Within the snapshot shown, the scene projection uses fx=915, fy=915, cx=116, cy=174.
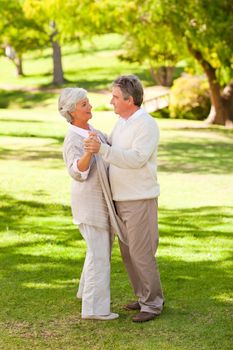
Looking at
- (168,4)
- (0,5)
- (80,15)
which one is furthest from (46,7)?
(0,5)

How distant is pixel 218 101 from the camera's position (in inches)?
1452

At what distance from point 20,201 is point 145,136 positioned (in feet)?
29.8

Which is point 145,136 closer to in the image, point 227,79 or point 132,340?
point 132,340

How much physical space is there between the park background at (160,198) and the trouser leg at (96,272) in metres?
0.15

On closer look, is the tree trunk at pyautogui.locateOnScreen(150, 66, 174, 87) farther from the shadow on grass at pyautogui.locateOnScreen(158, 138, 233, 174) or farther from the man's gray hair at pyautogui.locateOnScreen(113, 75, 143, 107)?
the man's gray hair at pyautogui.locateOnScreen(113, 75, 143, 107)

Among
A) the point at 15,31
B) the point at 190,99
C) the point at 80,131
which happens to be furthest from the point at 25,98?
the point at 80,131

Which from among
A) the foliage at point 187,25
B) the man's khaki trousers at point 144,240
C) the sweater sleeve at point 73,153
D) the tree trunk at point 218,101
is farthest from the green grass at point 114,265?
the tree trunk at point 218,101

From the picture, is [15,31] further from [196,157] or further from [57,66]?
[196,157]

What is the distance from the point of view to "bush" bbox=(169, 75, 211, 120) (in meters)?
41.0

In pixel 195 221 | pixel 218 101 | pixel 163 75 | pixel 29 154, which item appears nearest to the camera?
pixel 195 221

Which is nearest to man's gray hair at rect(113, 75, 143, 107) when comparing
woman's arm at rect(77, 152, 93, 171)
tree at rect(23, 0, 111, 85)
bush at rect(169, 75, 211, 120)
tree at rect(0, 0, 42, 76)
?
woman's arm at rect(77, 152, 93, 171)

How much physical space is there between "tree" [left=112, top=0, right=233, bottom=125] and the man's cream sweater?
80.1ft

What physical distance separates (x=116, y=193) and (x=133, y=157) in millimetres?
436

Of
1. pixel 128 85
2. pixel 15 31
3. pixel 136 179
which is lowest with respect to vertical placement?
pixel 15 31
